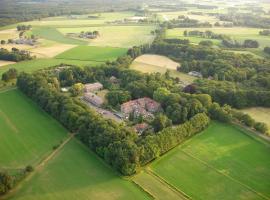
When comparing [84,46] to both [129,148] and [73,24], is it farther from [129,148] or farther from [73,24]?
[129,148]

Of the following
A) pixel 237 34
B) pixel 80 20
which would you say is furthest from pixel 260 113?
pixel 80 20

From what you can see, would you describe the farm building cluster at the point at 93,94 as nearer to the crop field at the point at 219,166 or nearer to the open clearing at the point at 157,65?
the open clearing at the point at 157,65

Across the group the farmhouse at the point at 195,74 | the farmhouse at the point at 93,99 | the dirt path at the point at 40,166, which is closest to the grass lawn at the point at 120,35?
the farmhouse at the point at 195,74

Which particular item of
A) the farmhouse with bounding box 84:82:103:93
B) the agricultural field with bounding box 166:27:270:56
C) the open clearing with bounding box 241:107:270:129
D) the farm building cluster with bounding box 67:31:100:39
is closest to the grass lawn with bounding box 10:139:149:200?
the farmhouse with bounding box 84:82:103:93

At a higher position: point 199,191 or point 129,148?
point 129,148

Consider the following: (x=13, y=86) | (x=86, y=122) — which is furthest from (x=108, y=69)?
(x=86, y=122)

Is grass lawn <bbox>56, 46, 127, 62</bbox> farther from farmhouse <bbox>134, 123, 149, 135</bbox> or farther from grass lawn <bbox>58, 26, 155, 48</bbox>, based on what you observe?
farmhouse <bbox>134, 123, 149, 135</bbox>
